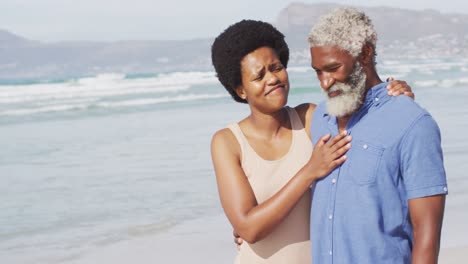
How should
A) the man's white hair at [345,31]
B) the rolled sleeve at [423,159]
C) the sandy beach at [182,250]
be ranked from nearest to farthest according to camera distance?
the rolled sleeve at [423,159], the man's white hair at [345,31], the sandy beach at [182,250]

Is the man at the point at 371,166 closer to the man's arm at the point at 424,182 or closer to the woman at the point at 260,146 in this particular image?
the man's arm at the point at 424,182

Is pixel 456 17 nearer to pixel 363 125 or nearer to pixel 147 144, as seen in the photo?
pixel 147 144

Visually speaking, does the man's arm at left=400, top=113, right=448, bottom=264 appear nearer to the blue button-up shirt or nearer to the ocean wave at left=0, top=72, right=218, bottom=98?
the blue button-up shirt

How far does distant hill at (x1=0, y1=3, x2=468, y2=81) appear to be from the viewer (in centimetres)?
9488

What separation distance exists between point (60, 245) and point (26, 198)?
2125 mm

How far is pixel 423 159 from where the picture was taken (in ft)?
8.27

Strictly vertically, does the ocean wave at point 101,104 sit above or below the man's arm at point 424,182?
below

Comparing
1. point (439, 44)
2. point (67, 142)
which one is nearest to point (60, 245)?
point (67, 142)

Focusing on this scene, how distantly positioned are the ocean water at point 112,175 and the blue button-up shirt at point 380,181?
421 cm

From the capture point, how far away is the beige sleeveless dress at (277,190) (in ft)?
10.9

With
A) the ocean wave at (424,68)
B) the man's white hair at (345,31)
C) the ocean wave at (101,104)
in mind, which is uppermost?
the man's white hair at (345,31)

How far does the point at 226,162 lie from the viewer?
332 centimetres

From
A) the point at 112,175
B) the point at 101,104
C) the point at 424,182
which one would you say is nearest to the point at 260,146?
the point at 424,182

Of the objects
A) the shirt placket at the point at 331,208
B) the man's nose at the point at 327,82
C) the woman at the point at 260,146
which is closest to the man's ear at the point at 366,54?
the man's nose at the point at 327,82
